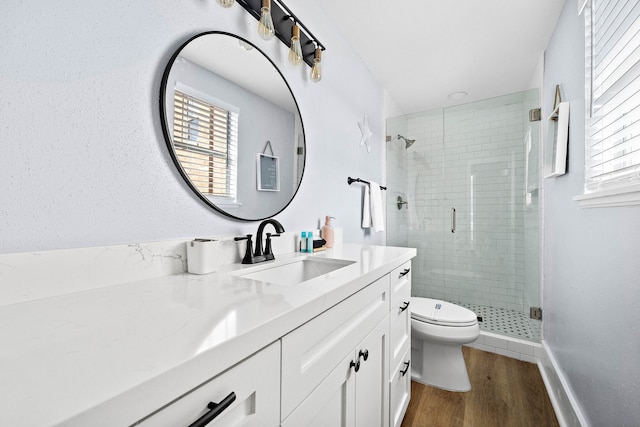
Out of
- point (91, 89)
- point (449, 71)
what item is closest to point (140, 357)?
point (91, 89)

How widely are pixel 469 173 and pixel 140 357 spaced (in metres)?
3.04

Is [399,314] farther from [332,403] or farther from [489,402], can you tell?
[489,402]

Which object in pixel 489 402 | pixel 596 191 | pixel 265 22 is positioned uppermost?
pixel 265 22

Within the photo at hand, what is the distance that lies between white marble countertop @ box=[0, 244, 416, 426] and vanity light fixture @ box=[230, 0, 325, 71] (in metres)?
1.06

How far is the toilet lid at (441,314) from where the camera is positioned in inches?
68.6

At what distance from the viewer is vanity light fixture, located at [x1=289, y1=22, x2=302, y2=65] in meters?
1.33

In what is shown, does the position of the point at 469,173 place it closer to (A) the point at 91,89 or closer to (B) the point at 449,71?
(B) the point at 449,71

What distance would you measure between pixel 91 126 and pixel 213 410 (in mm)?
737

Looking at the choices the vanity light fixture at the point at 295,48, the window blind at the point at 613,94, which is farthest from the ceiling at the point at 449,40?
the window blind at the point at 613,94

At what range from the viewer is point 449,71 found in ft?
7.93

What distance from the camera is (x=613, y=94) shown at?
3.46 feet

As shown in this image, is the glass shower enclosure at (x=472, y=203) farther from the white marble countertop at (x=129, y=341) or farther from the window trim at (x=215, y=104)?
the white marble countertop at (x=129, y=341)

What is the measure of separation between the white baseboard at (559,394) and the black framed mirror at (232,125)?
1671mm

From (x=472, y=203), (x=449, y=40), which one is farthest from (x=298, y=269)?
(x=472, y=203)
